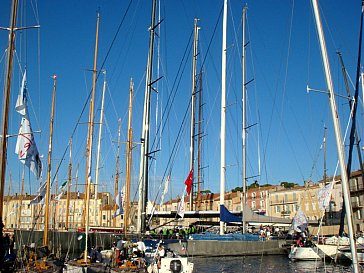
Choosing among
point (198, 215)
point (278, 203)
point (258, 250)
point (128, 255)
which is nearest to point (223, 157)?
point (198, 215)

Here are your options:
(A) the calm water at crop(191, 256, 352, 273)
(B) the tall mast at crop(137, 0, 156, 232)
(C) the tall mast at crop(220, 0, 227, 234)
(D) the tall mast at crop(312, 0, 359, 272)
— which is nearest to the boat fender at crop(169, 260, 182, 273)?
(A) the calm water at crop(191, 256, 352, 273)

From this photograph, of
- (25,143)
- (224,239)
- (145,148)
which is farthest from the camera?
(224,239)

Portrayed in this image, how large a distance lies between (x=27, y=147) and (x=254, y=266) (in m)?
19.0

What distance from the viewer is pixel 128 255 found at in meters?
21.8

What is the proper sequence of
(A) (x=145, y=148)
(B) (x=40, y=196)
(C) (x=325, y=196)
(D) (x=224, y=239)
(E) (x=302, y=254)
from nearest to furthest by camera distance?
(C) (x=325, y=196), (B) (x=40, y=196), (A) (x=145, y=148), (D) (x=224, y=239), (E) (x=302, y=254)

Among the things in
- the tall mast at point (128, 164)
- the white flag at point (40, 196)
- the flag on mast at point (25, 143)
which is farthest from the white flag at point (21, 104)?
the tall mast at point (128, 164)

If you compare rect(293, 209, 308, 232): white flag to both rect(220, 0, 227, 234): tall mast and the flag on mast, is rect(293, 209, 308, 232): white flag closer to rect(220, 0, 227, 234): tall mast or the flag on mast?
rect(220, 0, 227, 234): tall mast

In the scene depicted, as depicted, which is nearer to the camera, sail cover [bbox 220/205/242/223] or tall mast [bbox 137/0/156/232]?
tall mast [bbox 137/0/156/232]

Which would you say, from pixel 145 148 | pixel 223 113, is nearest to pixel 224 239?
pixel 145 148

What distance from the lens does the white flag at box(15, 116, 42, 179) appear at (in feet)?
50.8

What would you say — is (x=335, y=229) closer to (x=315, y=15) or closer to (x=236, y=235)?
(x=236, y=235)

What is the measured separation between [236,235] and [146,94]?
12.7 m

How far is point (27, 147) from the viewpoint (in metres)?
15.6

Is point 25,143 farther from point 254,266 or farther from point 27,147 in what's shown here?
point 254,266
